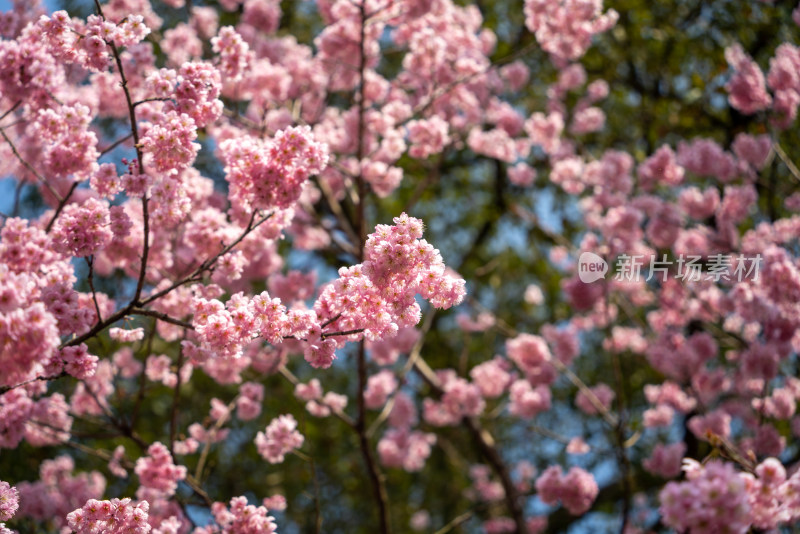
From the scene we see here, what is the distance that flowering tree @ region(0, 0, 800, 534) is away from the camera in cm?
285

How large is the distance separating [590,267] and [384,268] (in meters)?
3.96

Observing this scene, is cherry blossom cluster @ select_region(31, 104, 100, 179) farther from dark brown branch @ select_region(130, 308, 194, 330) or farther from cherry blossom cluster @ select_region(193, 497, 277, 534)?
cherry blossom cluster @ select_region(193, 497, 277, 534)

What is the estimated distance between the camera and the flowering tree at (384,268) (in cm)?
285

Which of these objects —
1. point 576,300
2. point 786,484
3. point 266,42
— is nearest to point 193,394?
point 266,42

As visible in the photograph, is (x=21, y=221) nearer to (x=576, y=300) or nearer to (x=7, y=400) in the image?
(x=7, y=400)

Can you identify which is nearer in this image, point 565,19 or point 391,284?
point 391,284

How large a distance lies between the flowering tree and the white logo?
7 centimetres

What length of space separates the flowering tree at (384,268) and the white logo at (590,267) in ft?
0.22

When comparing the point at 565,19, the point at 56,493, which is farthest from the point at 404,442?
the point at 565,19

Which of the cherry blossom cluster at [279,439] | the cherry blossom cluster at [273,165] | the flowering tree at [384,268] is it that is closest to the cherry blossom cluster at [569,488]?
the flowering tree at [384,268]

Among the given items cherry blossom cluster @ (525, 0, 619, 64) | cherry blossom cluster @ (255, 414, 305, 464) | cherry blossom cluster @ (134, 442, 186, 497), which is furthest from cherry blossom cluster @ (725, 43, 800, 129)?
cherry blossom cluster @ (134, 442, 186, 497)

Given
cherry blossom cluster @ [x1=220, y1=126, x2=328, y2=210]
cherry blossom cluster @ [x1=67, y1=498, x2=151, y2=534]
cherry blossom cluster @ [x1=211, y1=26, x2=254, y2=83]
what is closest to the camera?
cherry blossom cluster @ [x1=67, y1=498, x2=151, y2=534]

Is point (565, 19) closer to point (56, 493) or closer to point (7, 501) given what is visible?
point (7, 501)

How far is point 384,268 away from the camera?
8.84ft
